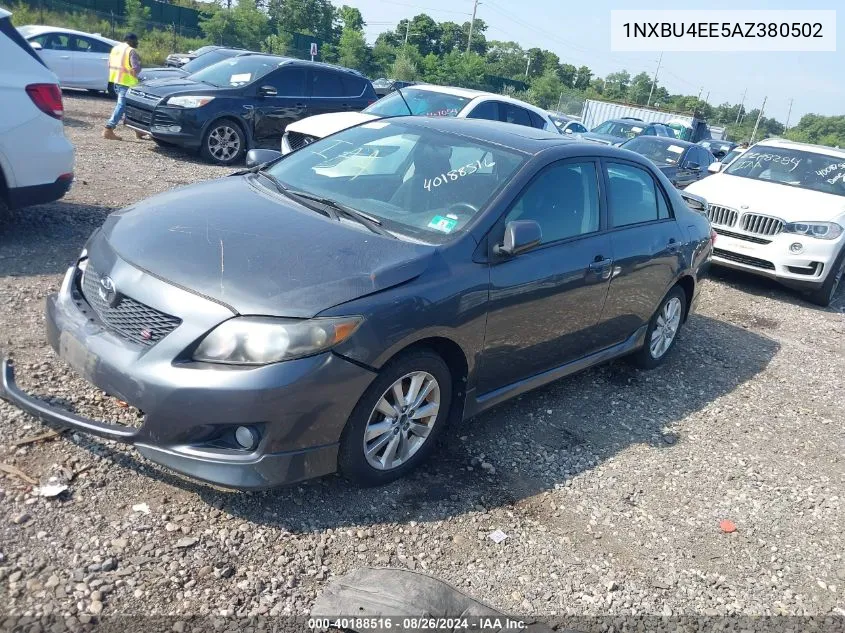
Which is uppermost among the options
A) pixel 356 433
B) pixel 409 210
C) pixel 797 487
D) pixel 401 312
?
pixel 409 210

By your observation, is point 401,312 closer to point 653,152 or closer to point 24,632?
point 24,632

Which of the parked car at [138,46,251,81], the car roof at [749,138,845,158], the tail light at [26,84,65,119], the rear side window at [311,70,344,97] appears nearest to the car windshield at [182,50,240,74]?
the parked car at [138,46,251,81]

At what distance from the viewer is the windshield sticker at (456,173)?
14.0ft

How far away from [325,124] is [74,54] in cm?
1058

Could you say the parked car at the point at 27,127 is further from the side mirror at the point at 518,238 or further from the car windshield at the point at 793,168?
the car windshield at the point at 793,168

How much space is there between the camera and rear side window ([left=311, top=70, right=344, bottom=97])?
41.3 ft

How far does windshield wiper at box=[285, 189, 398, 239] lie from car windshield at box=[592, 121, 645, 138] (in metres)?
16.9

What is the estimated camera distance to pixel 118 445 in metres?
3.62

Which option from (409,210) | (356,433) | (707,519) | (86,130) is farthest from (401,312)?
(86,130)

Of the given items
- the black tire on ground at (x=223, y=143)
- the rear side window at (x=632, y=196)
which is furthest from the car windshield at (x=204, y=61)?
the rear side window at (x=632, y=196)

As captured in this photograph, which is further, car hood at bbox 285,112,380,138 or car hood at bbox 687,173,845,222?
car hood at bbox 285,112,380,138

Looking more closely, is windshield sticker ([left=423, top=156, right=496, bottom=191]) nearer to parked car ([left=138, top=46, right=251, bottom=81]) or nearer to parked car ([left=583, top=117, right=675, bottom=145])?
parked car ([left=138, top=46, right=251, bottom=81])

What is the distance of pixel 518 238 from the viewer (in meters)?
3.88

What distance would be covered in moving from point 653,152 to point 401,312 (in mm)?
11936
